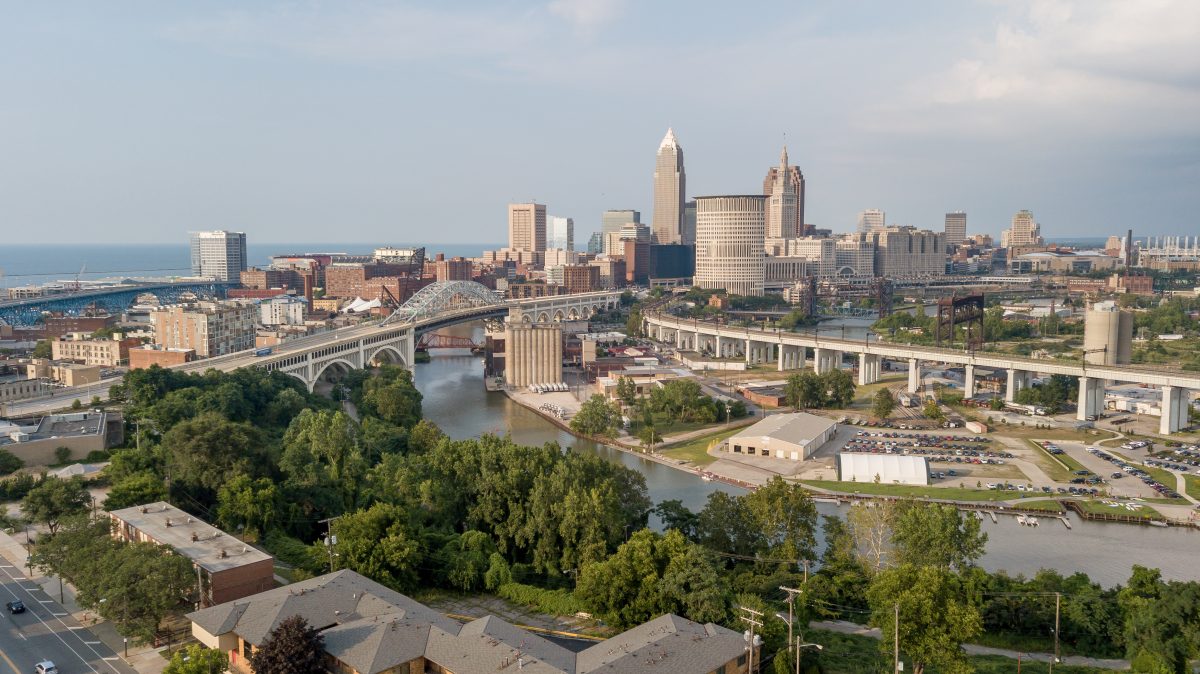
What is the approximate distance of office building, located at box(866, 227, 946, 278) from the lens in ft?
512

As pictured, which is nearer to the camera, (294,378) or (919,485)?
(919,485)

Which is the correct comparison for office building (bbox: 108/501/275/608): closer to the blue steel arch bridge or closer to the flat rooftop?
the flat rooftop

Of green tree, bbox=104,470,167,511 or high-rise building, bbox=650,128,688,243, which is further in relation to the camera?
high-rise building, bbox=650,128,688,243

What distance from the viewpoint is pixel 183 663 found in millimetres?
13328

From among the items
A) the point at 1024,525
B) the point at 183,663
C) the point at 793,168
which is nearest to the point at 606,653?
the point at 183,663

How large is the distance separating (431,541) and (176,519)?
17.3 feet

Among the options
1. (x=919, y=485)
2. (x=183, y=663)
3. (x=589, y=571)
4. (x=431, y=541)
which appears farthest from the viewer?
(x=919, y=485)

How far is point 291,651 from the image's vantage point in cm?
1297

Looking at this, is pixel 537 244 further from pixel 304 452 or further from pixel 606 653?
pixel 606 653

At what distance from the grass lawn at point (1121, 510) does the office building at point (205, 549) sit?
931 inches

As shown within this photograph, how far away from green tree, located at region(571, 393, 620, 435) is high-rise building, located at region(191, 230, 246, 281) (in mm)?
106906

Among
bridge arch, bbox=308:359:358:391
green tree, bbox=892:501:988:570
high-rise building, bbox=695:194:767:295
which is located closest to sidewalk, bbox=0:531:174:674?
green tree, bbox=892:501:988:570

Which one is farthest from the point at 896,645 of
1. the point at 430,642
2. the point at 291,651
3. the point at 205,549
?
the point at 205,549

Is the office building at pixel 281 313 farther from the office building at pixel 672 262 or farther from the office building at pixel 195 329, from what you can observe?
the office building at pixel 672 262
